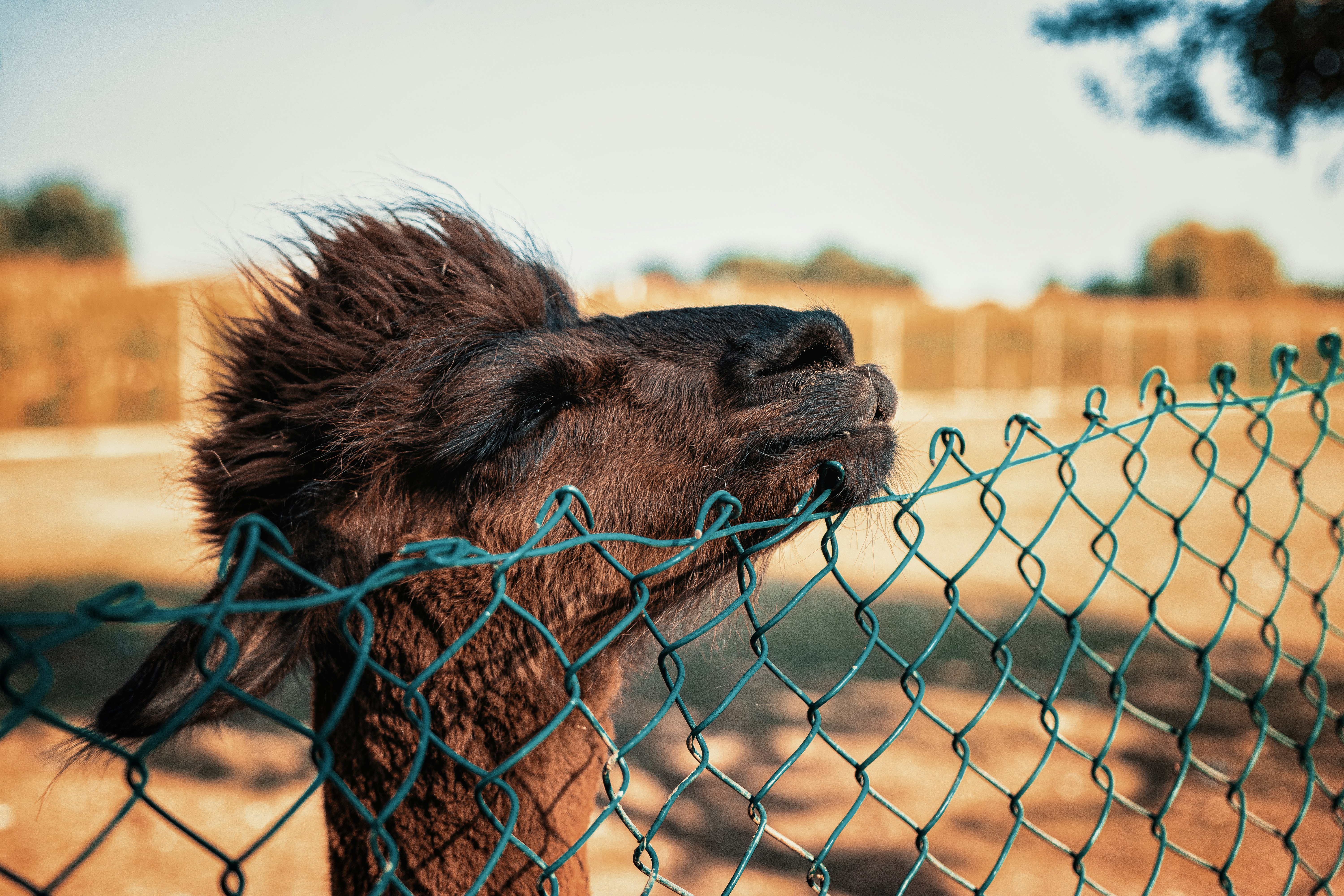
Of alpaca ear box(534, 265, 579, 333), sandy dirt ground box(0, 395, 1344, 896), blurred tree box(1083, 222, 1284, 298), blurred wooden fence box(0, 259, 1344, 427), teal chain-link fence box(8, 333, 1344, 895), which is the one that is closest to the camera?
teal chain-link fence box(8, 333, 1344, 895)

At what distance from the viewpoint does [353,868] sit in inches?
76.7

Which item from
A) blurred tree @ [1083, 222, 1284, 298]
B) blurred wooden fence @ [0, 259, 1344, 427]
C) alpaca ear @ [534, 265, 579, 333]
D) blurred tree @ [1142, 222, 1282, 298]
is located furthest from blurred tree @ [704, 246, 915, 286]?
alpaca ear @ [534, 265, 579, 333]

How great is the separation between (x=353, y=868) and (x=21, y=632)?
727 centimetres

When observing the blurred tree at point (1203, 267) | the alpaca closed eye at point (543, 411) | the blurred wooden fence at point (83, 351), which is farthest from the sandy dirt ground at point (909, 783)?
the blurred tree at point (1203, 267)

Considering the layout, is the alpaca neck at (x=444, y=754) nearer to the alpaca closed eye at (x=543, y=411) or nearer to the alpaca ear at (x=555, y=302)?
the alpaca closed eye at (x=543, y=411)

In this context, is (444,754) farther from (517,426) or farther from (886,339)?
(886,339)

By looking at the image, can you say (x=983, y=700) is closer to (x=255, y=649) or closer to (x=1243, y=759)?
(x=1243, y=759)

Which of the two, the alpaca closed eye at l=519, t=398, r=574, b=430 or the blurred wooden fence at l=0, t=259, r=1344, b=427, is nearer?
the alpaca closed eye at l=519, t=398, r=574, b=430

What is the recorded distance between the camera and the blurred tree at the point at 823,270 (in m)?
41.9

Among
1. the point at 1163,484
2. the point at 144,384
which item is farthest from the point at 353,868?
the point at 144,384

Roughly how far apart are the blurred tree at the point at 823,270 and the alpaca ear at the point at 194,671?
3624 centimetres

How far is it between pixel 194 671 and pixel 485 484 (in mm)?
689

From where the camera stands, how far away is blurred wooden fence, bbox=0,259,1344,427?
47.3 ft

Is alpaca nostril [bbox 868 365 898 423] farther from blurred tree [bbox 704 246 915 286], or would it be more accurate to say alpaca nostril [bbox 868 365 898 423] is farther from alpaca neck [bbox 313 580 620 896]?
blurred tree [bbox 704 246 915 286]
